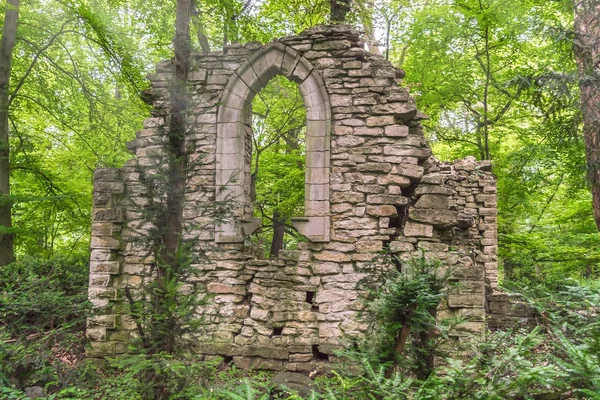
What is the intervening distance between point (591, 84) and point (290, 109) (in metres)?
6.80

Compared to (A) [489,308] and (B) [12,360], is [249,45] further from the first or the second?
(A) [489,308]

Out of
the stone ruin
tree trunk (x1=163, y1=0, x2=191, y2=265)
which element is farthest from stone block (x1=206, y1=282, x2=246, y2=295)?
tree trunk (x1=163, y1=0, x2=191, y2=265)

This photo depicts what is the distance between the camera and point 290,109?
11.0m

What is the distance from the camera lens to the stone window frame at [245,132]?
561 cm

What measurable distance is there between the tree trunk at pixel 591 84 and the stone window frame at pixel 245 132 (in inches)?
156

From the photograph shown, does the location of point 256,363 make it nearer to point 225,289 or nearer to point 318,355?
point 318,355

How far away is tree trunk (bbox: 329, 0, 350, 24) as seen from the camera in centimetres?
1060

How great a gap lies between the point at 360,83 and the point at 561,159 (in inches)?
240

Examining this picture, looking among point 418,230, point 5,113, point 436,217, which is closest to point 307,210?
point 418,230

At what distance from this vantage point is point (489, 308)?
708cm

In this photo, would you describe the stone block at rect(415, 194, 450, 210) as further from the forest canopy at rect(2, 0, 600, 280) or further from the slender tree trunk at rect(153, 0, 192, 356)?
the slender tree trunk at rect(153, 0, 192, 356)

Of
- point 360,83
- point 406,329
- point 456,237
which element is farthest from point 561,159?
point 406,329

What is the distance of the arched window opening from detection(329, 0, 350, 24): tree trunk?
2021mm

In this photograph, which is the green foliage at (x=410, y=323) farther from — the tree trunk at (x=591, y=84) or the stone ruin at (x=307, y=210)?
the tree trunk at (x=591, y=84)
